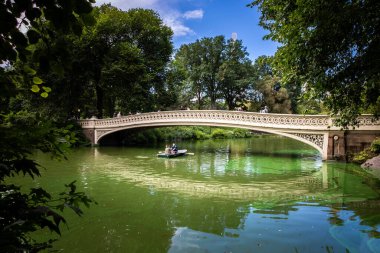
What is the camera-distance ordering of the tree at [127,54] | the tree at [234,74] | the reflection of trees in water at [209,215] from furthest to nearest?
the tree at [234,74]
the tree at [127,54]
the reflection of trees in water at [209,215]

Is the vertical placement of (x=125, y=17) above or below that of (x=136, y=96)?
above

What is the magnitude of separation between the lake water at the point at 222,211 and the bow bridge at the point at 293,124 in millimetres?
2679

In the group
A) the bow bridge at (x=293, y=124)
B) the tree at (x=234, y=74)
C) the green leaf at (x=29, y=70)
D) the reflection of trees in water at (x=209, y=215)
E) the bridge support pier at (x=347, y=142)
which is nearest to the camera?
the green leaf at (x=29, y=70)

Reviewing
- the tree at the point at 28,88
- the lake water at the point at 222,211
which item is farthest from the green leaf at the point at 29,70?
the lake water at the point at 222,211

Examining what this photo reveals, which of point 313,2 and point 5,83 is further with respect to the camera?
point 313,2

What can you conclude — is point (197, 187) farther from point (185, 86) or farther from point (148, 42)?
point (185, 86)

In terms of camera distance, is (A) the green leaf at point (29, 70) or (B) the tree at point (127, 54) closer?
(A) the green leaf at point (29, 70)

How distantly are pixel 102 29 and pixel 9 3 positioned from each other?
82.5 ft

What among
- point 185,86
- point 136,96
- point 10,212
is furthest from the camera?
point 185,86

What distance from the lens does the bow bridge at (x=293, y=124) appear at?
14.7 metres

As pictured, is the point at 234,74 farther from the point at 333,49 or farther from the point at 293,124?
the point at 333,49

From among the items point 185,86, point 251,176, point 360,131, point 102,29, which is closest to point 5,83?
point 251,176

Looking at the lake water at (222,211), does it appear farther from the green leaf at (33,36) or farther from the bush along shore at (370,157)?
the green leaf at (33,36)

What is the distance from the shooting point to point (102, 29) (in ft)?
81.3
